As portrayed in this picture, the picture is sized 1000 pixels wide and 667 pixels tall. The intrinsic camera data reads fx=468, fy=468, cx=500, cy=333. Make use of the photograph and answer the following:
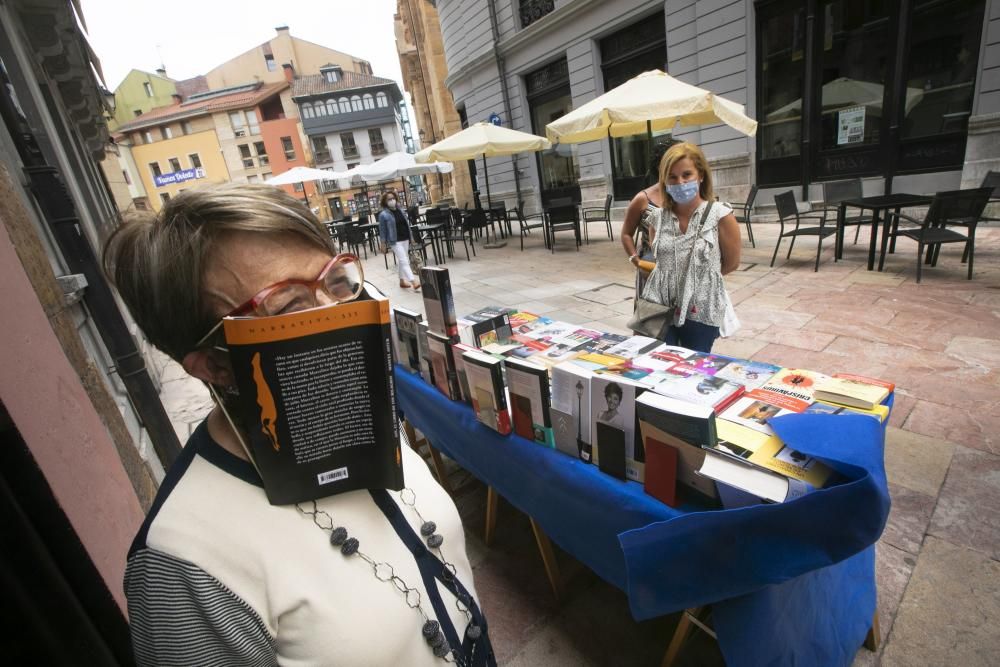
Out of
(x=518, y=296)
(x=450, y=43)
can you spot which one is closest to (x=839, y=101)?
(x=518, y=296)

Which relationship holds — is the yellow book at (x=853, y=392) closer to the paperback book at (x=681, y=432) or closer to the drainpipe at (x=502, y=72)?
the paperback book at (x=681, y=432)

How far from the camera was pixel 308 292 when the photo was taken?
91cm

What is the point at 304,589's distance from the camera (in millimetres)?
812

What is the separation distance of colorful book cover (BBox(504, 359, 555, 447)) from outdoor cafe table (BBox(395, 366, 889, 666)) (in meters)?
0.06

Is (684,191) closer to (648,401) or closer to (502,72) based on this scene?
(648,401)

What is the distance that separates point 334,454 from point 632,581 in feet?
3.53

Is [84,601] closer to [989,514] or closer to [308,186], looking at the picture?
[989,514]

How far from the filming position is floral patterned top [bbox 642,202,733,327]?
2.83 meters

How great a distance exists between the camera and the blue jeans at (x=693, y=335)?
297 centimetres

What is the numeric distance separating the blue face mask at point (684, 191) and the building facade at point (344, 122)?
40.8 m

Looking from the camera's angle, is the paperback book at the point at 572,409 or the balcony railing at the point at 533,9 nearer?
the paperback book at the point at 572,409

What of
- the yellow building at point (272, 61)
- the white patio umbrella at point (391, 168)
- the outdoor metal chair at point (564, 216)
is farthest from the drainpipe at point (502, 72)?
the yellow building at point (272, 61)

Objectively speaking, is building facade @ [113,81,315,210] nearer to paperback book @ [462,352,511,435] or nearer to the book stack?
the book stack

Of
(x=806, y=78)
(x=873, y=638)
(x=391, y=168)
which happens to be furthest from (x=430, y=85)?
(x=873, y=638)
